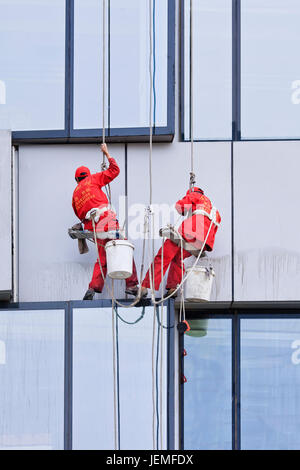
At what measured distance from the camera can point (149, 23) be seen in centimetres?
3466

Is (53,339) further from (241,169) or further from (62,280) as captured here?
(241,169)

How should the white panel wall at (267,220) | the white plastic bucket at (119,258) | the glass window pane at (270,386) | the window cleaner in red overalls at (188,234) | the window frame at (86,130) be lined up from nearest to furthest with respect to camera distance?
the white plastic bucket at (119,258) < the window cleaner in red overalls at (188,234) < the glass window pane at (270,386) < the white panel wall at (267,220) < the window frame at (86,130)

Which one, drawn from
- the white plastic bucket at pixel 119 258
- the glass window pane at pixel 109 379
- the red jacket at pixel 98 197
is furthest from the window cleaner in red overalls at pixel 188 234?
the red jacket at pixel 98 197

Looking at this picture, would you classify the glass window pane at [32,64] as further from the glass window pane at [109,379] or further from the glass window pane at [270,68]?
the glass window pane at [109,379]

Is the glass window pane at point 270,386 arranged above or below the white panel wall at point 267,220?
below

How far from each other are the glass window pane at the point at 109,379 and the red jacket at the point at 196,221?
42.6 inches

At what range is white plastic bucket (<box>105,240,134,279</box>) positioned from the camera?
3312 centimetres

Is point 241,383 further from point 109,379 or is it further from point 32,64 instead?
point 32,64

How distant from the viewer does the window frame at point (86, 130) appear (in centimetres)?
3431

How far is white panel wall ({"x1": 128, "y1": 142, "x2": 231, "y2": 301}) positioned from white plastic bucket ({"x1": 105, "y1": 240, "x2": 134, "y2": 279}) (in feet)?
2.78

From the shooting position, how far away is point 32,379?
33094 millimetres

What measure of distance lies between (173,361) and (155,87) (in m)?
3.68

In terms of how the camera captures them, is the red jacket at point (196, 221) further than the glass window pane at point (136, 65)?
No

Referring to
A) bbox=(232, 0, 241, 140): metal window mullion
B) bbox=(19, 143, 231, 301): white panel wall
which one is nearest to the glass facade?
bbox=(19, 143, 231, 301): white panel wall
